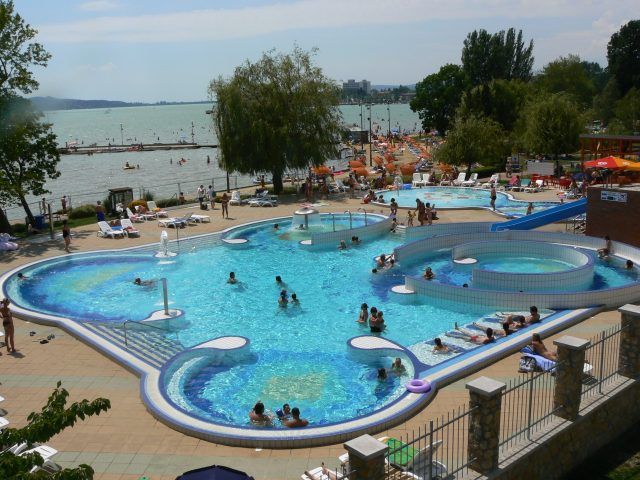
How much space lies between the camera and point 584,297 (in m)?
16.3

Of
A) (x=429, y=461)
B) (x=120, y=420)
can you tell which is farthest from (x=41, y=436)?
(x=120, y=420)

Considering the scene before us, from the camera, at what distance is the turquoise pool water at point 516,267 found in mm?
19539

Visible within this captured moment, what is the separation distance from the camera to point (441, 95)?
234 feet

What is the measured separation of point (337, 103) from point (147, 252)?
54.4ft

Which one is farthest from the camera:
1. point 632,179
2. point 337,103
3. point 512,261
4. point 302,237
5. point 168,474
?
point 337,103

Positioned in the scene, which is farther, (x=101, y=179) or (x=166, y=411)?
(x=101, y=179)

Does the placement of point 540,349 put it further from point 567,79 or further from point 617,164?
point 567,79

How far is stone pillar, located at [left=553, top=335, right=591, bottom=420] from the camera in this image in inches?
374

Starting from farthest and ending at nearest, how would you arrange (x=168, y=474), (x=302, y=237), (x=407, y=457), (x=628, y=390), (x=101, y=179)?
(x=101, y=179), (x=302, y=237), (x=628, y=390), (x=168, y=474), (x=407, y=457)

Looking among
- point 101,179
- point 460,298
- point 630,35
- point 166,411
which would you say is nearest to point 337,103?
point 460,298

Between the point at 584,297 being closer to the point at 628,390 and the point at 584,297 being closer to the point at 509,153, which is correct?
the point at 628,390

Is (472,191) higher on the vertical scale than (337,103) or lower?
lower

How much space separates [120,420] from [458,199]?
2692 cm

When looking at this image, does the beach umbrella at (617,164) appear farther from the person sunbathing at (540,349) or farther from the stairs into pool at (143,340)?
the stairs into pool at (143,340)
